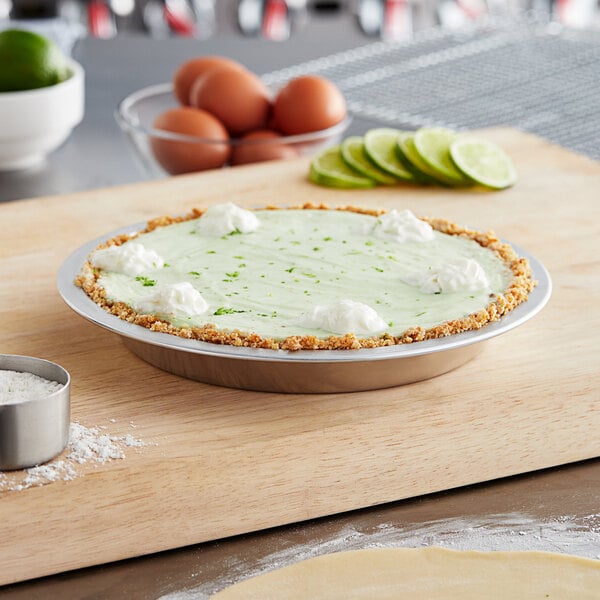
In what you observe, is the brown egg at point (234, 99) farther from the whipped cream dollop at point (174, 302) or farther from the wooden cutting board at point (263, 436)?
the whipped cream dollop at point (174, 302)

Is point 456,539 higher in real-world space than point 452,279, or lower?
lower

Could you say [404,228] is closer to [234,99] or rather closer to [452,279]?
[452,279]

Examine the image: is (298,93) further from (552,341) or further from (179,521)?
(179,521)

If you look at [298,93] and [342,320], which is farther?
[298,93]

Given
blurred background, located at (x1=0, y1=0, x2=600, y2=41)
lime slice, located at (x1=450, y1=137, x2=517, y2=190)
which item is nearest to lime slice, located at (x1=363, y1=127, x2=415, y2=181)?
lime slice, located at (x1=450, y1=137, x2=517, y2=190)

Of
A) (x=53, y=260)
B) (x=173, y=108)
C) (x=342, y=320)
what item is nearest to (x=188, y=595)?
(x=342, y=320)

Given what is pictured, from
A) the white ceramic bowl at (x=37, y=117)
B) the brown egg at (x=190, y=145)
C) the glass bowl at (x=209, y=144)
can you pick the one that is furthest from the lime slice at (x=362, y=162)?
the white ceramic bowl at (x=37, y=117)

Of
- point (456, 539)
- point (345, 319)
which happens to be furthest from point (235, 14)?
point (456, 539)
